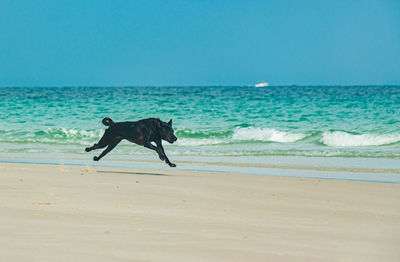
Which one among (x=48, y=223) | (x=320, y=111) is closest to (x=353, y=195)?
(x=48, y=223)

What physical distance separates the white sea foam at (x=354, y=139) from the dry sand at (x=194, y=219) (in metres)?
8.59

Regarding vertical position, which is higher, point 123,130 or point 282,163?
point 123,130

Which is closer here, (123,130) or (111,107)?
(123,130)

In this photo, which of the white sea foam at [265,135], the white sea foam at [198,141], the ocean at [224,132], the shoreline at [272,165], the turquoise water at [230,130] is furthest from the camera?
the white sea foam at [265,135]

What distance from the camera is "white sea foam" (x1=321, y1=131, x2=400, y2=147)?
17.4 metres

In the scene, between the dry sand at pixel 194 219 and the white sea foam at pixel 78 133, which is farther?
the white sea foam at pixel 78 133

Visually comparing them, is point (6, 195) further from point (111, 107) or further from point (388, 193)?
point (111, 107)

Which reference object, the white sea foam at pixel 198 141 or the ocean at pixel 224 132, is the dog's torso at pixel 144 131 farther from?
the white sea foam at pixel 198 141

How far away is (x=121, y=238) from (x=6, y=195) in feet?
8.56

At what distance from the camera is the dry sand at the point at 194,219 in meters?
4.69

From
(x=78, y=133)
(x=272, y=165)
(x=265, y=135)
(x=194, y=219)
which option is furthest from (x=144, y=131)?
(x=78, y=133)

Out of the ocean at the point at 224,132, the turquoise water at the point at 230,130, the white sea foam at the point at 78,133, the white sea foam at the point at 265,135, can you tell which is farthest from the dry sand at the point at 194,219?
the white sea foam at the point at 78,133

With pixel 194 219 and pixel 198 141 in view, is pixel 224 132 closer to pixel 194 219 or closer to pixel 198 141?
pixel 198 141

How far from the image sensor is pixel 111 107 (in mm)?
33000
